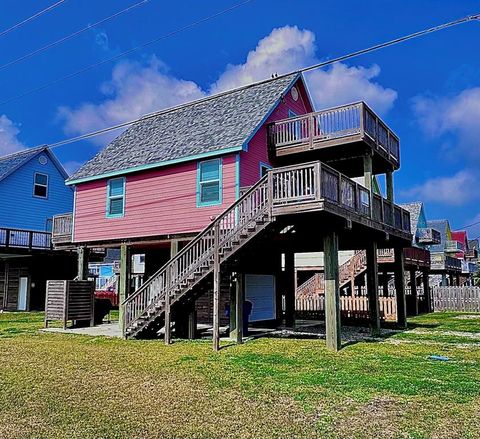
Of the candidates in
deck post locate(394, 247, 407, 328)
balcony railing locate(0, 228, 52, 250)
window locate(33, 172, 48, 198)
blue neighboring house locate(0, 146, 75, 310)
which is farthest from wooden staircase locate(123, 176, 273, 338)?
window locate(33, 172, 48, 198)

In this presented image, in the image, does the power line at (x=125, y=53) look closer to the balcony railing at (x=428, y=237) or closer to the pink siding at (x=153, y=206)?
the pink siding at (x=153, y=206)

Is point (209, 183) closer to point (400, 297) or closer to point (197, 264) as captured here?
point (197, 264)

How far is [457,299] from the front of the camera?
94.2 ft

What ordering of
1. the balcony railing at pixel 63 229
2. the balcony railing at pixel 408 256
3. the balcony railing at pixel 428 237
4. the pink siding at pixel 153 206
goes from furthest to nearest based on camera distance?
the balcony railing at pixel 428 237 < the balcony railing at pixel 408 256 < the balcony railing at pixel 63 229 < the pink siding at pixel 153 206

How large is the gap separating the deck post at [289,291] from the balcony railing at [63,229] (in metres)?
8.88

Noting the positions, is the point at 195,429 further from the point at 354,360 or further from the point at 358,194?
the point at 358,194

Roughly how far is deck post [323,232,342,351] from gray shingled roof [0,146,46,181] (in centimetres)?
Result: 2251

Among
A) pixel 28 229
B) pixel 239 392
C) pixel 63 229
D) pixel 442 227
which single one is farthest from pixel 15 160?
pixel 442 227

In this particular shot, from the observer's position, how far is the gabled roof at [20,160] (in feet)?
92.2

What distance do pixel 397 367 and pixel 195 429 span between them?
5.20 m

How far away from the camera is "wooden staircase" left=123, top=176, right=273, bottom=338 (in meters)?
11.9

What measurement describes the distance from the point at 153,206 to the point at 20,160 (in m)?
16.6

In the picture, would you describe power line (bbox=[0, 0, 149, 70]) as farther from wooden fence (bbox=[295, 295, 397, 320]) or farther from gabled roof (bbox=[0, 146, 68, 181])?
wooden fence (bbox=[295, 295, 397, 320])

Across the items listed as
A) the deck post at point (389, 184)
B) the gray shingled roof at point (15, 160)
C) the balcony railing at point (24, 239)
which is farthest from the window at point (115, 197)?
the gray shingled roof at point (15, 160)
